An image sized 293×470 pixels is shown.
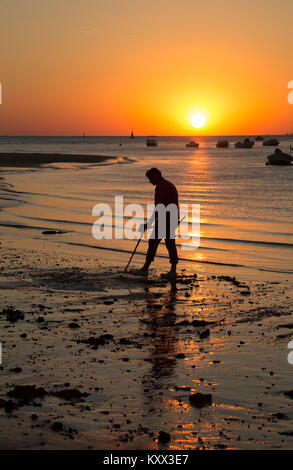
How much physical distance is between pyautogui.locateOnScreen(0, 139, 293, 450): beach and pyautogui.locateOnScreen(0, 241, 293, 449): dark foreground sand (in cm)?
1

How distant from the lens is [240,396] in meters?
5.79

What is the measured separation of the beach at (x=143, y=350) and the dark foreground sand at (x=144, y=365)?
15mm

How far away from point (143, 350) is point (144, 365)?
524 mm

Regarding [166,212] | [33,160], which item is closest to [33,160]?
[33,160]

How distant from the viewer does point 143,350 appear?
23.2 ft

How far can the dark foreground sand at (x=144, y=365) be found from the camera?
16.6 feet

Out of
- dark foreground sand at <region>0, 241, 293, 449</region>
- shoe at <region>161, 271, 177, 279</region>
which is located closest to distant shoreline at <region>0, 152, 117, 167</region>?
shoe at <region>161, 271, 177, 279</region>

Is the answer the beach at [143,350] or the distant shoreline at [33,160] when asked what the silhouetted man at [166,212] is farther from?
the distant shoreline at [33,160]

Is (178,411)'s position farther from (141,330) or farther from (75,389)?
(141,330)

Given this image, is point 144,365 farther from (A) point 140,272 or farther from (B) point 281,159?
(B) point 281,159

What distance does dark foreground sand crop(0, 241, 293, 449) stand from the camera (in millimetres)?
5051

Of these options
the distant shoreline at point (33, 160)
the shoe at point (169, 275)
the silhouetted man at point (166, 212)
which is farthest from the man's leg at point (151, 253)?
the distant shoreline at point (33, 160)

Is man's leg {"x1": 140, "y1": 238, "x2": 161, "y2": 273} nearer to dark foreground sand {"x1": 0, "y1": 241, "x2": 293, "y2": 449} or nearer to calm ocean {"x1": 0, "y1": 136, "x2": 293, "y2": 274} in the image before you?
dark foreground sand {"x1": 0, "y1": 241, "x2": 293, "y2": 449}

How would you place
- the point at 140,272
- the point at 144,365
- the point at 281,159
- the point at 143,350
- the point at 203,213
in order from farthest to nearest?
the point at 281,159
the point at 203,213
the point at 140,272
the point at 143,350
the point at 144,365
